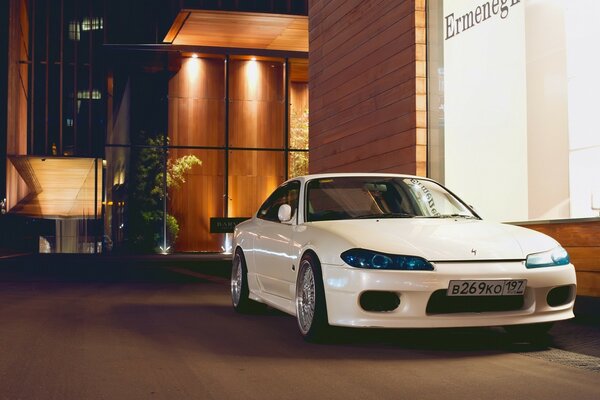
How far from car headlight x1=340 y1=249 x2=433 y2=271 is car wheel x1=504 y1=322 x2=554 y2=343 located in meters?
1.13

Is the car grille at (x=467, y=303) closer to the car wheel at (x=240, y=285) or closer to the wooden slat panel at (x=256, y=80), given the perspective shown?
the car wheel at (x=240, y=285)

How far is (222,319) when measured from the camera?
9016 millimetres

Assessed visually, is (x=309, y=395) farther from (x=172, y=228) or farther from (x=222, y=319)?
(x=172, y=228)

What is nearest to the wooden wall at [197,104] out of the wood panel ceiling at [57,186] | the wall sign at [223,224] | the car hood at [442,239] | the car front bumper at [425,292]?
the wall sign at [223,224]

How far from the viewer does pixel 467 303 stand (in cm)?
643

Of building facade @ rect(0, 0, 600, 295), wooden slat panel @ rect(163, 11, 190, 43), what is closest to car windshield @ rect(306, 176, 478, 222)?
building facade @ rect(0, 0, 600, 295)

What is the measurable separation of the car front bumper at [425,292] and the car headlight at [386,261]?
0.05 meters

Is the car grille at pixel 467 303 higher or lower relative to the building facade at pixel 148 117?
lower

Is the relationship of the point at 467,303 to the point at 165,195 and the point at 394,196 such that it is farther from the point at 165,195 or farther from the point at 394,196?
the point at 165,195

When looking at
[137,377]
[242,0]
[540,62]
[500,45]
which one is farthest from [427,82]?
[242,0]

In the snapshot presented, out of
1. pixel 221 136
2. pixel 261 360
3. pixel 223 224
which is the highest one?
pixel 221 136

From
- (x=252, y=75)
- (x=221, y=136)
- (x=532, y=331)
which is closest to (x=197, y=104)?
(x=221, y=136)

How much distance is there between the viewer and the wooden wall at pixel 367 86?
498 inches

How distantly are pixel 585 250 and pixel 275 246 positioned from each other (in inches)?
128
